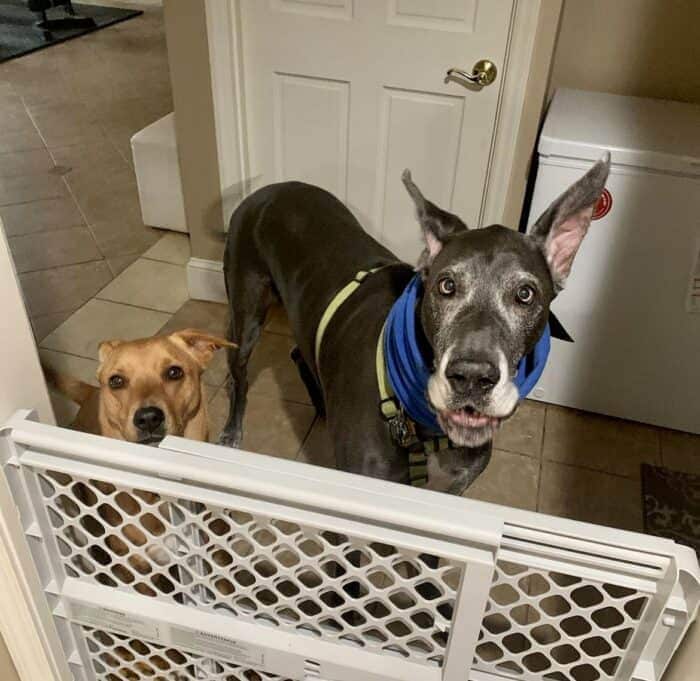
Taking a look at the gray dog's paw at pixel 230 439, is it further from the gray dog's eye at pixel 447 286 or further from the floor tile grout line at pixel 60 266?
the floor tile grout line at pixel 60 266

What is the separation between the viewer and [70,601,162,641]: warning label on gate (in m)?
1.03

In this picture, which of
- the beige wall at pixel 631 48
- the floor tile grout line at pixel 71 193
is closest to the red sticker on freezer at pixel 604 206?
the beige wall at pixel 631 48

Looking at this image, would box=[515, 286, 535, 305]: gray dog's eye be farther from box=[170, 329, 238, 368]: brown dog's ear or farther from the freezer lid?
the freezer lid

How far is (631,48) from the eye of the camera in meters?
2.27

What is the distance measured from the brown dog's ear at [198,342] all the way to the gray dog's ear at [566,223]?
0.75 meters

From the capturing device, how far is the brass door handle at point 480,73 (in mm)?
2143

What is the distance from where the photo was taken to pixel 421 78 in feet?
7.34

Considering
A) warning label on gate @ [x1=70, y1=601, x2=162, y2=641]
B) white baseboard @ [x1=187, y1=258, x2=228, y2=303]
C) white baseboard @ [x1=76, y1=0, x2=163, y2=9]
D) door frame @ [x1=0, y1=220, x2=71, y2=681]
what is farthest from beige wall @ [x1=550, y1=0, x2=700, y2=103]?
white baseboard @ [x1=76, y1=0, x2=163, y2=9]

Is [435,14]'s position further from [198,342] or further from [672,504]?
[672,504]

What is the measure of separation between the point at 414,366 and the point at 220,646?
0.55 metres

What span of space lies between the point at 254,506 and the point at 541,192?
61.2 inches

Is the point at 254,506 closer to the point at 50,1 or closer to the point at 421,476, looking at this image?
the point at 421,476

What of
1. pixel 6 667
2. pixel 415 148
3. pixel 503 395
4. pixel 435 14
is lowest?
pixel 6 667

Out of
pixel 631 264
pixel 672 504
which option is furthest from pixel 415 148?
pixel 672 504
